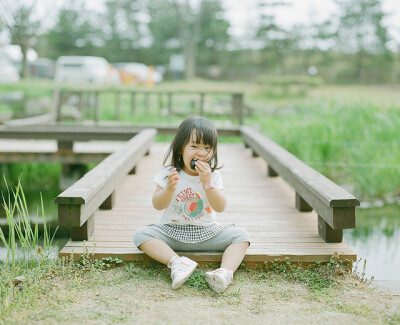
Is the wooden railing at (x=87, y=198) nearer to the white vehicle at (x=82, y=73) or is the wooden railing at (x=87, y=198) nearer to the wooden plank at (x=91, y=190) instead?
the wooden plank at (x=91, y=190)

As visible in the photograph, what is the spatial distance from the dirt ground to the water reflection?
1.45 m

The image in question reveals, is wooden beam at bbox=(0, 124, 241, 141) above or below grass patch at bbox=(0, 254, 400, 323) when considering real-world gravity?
above

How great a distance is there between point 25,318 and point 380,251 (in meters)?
3.56

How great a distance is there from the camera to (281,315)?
2.58m

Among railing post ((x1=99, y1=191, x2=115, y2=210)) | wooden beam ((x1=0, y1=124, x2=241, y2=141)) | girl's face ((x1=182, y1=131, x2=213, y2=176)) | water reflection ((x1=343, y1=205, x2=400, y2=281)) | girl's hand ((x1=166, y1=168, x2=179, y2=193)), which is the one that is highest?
girl's face ((x1=182, y1=131, x2=213, y2=176))

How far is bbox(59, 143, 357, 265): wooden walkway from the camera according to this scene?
3262mm

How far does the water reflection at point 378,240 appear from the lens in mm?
4512

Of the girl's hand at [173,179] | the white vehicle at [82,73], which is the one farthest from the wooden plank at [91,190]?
the white vehicle at [82,73]

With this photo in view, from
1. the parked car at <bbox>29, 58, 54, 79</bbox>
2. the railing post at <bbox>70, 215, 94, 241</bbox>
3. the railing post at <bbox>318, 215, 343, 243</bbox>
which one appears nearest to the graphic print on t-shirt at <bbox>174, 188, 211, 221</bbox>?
the railing post at <bbox>70, 215, 94, 241</bbox>

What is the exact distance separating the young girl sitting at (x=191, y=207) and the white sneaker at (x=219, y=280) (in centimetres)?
6

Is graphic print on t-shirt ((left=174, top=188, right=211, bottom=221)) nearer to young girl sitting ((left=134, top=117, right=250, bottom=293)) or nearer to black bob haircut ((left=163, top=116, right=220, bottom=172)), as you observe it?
young girl sitting ((left=134, top=117, right=250, bottom=293))

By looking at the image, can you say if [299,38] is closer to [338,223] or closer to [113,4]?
[113,4]

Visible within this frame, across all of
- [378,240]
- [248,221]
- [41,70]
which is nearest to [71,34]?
[41,70]

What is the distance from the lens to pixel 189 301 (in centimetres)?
272
